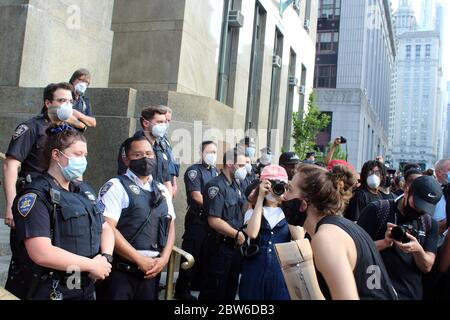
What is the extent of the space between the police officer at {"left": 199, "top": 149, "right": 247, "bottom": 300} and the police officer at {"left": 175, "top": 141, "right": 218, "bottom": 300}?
0.38 metres

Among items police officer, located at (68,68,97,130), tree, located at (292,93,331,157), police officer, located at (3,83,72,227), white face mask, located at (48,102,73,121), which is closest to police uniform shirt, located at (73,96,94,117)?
police officer, located at (68,68,97,130)

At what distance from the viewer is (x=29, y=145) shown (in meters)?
4.36

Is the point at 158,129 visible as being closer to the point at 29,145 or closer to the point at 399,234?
the point at 29,145

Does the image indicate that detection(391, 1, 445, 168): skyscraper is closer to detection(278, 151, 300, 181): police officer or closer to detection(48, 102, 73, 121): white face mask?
detection(278, 151, 300, 181): police officer

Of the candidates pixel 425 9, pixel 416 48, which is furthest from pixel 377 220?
pixel 425 9

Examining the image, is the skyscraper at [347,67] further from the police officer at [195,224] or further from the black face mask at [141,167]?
the black face mask at [141,167]

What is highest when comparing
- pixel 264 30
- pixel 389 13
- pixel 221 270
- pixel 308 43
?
pixel 389 13

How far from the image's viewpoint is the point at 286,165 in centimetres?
645

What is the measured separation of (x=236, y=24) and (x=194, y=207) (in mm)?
9934

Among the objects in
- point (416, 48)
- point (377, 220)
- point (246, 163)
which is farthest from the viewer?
point (416, 48)

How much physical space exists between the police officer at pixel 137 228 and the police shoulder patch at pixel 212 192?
3.20 ft

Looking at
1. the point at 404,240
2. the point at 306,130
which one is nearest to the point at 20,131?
the point at 404,240

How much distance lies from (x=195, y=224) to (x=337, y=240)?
3.59 metres
